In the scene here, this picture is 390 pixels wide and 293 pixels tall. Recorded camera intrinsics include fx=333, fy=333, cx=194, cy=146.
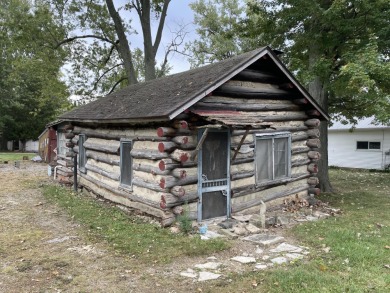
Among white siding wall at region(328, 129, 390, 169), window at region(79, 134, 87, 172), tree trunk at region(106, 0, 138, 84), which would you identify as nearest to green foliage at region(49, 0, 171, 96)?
tree trunk at region(106, 0, 138, 84)

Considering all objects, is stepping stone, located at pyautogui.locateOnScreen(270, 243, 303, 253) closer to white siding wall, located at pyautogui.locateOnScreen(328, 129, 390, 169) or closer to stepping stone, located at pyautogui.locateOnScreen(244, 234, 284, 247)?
stepping stone, located at pyautogui.locateOnScreen(244, 234, 284, 247)

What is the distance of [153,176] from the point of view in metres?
8.34

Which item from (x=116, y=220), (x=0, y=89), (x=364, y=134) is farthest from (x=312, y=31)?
(x=0, y=89)

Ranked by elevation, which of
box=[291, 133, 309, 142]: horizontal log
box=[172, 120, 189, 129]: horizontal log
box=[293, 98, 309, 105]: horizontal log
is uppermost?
box=[293, 98, 309, 105]: horizontal log

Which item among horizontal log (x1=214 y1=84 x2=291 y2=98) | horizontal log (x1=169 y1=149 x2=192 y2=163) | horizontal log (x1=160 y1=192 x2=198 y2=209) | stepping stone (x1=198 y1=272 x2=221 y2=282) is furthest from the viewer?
horizontal log (x1=214 y1=84 x2=291 y2=98)

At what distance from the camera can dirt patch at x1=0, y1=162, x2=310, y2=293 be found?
17.0 feet

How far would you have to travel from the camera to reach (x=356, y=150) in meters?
23.9

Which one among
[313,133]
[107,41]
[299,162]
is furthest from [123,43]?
[299,162]

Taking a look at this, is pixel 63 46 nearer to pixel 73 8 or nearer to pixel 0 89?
pixel 73 8

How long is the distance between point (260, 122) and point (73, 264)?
4.91m

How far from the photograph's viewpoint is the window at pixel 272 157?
32.2 feet

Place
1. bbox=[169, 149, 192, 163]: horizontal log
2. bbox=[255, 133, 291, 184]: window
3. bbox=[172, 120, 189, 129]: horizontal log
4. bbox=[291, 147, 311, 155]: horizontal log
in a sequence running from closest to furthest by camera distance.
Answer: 1. bbox=[172, 120, 189, 129]: horizontal log
2. bbox=[169, 149, 192, 163]: horizontal log
3. bbox=[255, 133, 291, 184]: window
4. bbox=[291, 147, 311, 155]: horizontal log

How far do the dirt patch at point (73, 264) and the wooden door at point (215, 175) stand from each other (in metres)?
1.56

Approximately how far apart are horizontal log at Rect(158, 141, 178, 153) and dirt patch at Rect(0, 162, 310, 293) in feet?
8.04
